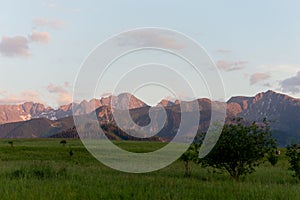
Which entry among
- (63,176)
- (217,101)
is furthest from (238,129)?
(63,176)

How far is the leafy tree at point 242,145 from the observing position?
781 inches

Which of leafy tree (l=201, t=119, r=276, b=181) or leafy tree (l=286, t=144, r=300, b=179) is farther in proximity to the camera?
leafy tree (l=286, t=144, r=300, b=179)

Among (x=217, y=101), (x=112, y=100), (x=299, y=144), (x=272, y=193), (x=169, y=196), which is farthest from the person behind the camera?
(x=299, y=144)

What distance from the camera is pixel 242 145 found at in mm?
19766

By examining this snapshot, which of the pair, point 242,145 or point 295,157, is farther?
point 295,157

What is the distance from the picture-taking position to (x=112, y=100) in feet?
63.0

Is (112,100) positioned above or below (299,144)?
above

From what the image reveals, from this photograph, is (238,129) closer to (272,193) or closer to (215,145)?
(215,145)

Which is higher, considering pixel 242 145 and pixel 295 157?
pixel 242 145

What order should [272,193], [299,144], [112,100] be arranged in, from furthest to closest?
[299,144]
[112,100]
[272,193]

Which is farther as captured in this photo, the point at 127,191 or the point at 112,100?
the point at 112,100

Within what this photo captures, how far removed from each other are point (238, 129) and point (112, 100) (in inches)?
291

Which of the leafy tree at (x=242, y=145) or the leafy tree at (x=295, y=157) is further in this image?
the leafy tree at (x=295, y=157)

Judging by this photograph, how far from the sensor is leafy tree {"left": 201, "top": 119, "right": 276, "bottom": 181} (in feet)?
65.1
